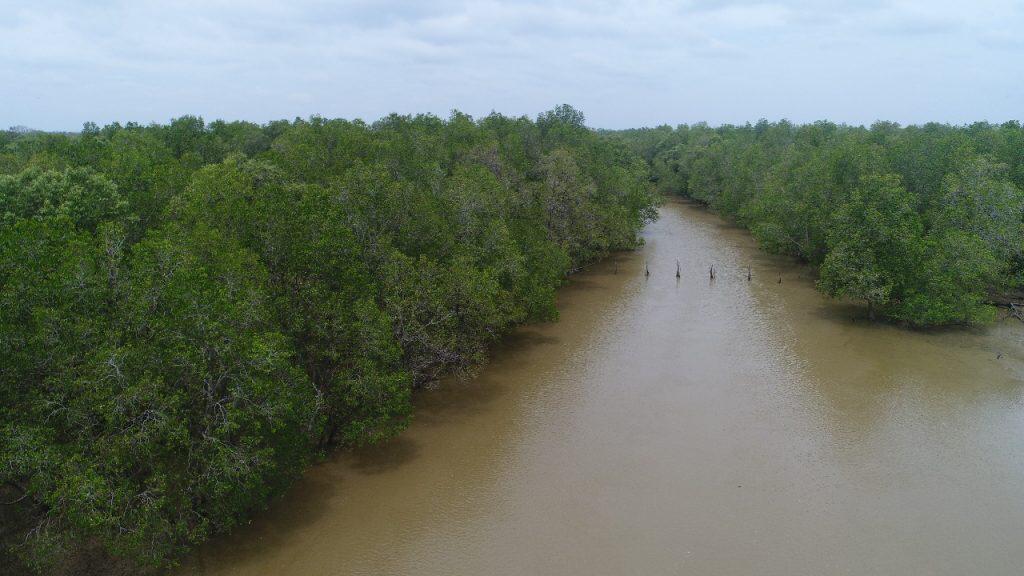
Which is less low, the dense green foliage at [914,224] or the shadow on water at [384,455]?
the dense green foliage at [914,224]

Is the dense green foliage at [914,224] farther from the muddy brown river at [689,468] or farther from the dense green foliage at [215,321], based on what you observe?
the dense green foliage at [215,321]

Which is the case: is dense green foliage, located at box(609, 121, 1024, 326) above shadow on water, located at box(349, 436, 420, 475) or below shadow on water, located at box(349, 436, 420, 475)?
above

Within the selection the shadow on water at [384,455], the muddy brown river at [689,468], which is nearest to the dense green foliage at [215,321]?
the shadow on water at [384,455]

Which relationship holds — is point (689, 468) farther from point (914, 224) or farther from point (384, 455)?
point (914, 224)

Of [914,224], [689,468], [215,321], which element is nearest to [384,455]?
[215,321]

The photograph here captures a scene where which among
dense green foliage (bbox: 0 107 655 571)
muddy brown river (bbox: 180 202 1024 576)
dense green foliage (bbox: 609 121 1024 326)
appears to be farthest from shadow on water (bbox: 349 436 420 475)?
dense green foliage (bbox: 609 121 1024 326)

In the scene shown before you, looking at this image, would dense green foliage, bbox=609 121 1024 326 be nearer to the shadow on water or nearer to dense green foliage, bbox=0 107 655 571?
dense green foliage, bbox=0 107 655 571
